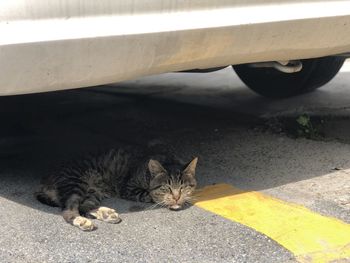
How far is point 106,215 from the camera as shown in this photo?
3170 mm

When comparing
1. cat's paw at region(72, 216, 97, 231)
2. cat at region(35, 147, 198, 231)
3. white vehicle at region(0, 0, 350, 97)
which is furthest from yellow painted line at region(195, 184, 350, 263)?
white vehicle at region(0, 0, 350, 97)

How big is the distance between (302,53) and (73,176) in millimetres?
1599

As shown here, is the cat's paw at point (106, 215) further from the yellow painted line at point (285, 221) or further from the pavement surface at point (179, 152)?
the yellow painted line at point (285, 221)

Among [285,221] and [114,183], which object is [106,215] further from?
[285,221]

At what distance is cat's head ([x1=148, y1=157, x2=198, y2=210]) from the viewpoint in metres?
3.40

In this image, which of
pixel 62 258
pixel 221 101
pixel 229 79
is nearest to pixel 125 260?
pixel 62 258

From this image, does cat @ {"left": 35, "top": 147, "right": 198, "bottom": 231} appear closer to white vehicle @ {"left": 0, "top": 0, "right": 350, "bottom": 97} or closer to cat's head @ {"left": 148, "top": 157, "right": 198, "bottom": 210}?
cat's head @ {"left": 148, "top": 157, "right": 198, "bottom": 210}

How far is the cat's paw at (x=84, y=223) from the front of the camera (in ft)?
9.92

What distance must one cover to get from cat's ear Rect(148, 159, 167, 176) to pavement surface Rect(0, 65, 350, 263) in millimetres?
243

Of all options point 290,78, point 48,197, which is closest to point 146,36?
point 48,197

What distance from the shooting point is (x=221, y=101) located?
19.9 ft

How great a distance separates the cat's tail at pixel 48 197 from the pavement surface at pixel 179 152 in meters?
0.06

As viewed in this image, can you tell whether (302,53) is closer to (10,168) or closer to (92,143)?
(92,143)

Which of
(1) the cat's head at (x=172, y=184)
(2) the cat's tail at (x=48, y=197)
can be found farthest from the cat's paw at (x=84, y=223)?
(1) the cat's head at (x=172, y=184)
